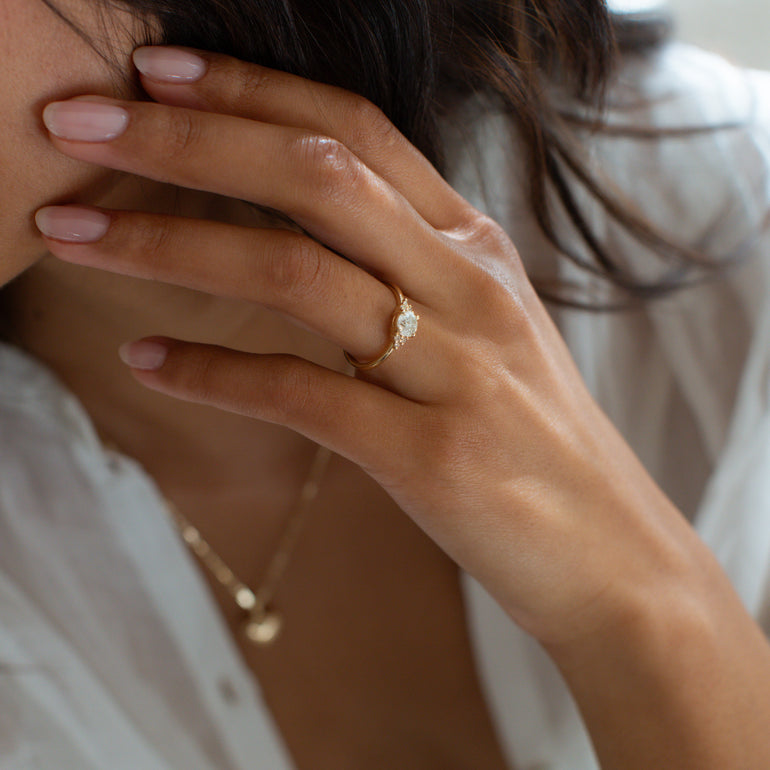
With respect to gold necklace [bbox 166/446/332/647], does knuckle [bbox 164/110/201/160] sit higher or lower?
higher

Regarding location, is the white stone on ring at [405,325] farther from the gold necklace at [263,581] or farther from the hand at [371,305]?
the gold necklace at [263,581]

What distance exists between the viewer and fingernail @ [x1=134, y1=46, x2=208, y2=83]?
57cm

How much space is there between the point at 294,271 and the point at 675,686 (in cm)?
53

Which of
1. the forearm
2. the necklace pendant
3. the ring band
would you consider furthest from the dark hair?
the necklace pendant

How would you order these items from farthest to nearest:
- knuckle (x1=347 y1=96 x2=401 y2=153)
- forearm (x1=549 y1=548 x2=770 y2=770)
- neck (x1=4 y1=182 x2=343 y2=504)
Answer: neck (x1=4 y1=182 x2=343 y2=504) → forearm (x1=549 y1=548 x2=770 y2=770) → knuckle (x1=347 y1=96 x2=401 y2=153)

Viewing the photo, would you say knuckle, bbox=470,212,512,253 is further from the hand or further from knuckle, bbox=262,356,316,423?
knuckle, bbox=262,356,316,423

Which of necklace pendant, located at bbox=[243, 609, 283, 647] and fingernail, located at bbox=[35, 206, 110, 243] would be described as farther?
necklace pendant, located at bbox=[243, 609, 283, 647]

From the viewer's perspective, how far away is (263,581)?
1.07m

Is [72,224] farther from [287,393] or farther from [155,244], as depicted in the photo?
[287,393]

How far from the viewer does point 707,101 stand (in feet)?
3.62

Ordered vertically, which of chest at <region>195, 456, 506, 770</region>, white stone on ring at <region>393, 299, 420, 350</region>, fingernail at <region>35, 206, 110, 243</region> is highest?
fingernail at <region>35, 206, 110, 243</region>

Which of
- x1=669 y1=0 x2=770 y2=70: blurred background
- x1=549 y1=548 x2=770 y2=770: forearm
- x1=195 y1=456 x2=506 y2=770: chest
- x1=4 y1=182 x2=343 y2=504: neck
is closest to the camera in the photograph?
x1=549 y1=548 x2=770 y2=770: forearm

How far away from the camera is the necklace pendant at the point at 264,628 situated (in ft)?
3.46

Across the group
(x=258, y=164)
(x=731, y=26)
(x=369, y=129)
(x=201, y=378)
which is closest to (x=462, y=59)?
(x=369, y=129)
